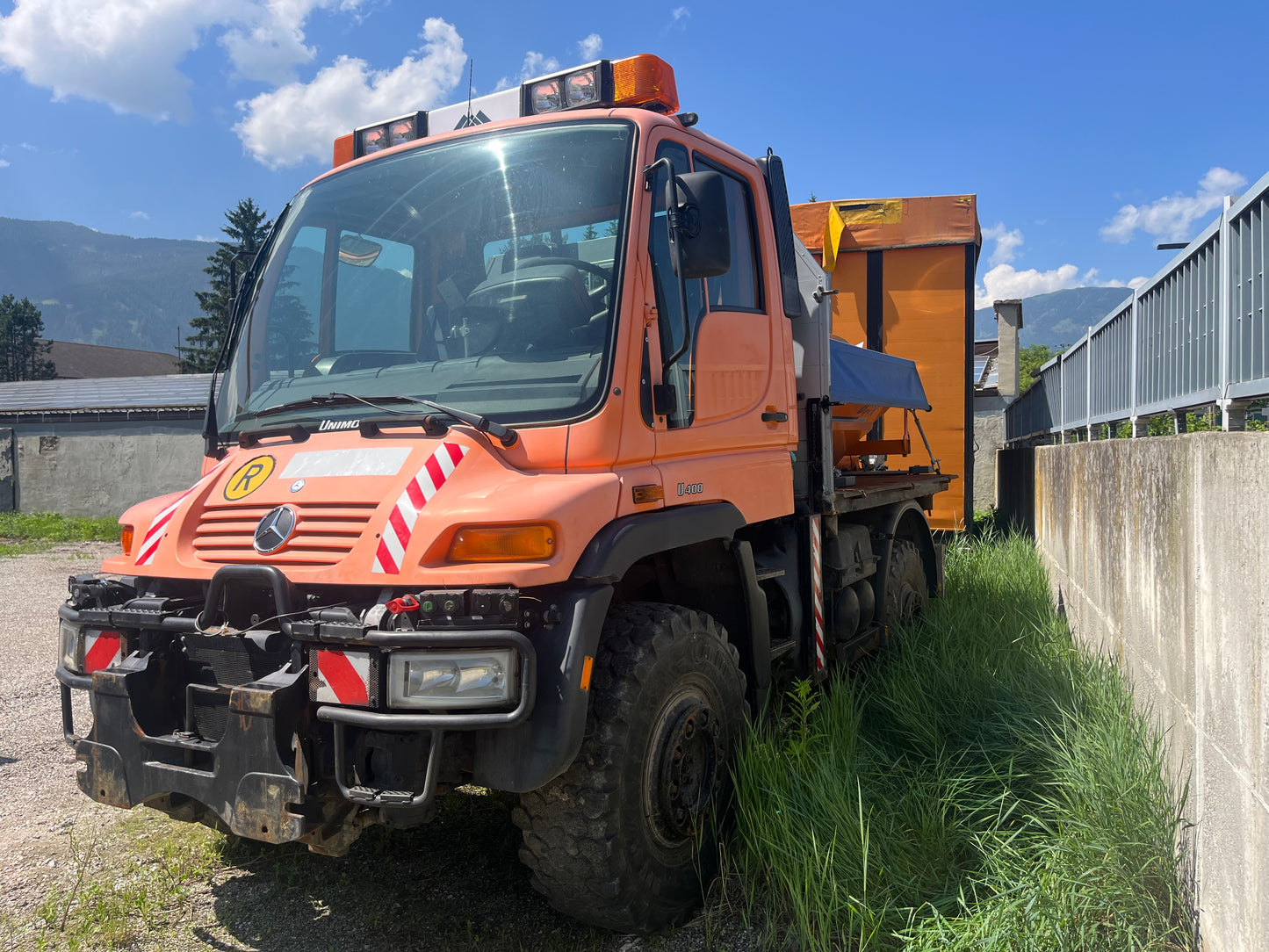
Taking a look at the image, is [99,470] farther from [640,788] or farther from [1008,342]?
[640,788]

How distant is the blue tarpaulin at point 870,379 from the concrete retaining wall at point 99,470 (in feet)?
50.3

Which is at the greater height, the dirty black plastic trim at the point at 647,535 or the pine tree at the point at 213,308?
the pine tree at the point at 213,308

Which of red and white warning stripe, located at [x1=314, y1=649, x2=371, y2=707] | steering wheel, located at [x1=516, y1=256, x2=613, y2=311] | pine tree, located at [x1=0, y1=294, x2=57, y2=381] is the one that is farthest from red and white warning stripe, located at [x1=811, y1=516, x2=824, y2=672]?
pine tree, located at [x1=0, y1=294, x2=57, y2=381]

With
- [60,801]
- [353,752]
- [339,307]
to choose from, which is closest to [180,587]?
[353,752]

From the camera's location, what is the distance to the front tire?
269 cm

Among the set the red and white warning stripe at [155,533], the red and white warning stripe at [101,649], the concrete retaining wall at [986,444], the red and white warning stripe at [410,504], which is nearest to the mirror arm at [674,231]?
the red and white warning stripe at [410,504]

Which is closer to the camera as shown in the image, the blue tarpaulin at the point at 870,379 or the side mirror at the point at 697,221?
the side mirror at the point at 697,221

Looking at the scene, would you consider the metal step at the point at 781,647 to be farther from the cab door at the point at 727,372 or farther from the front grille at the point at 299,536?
the front grille at the point at 299,536

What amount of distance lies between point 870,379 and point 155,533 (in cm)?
415

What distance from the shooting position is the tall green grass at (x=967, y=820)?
2.62 m

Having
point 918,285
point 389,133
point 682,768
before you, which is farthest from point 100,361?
point 682,768

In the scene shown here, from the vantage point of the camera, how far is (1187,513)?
9.20ft

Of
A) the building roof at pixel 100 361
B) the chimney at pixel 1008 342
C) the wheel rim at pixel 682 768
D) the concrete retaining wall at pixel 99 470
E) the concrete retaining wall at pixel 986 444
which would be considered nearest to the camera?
the wheel rim at pixel 682 768

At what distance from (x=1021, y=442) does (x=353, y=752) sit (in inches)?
454
